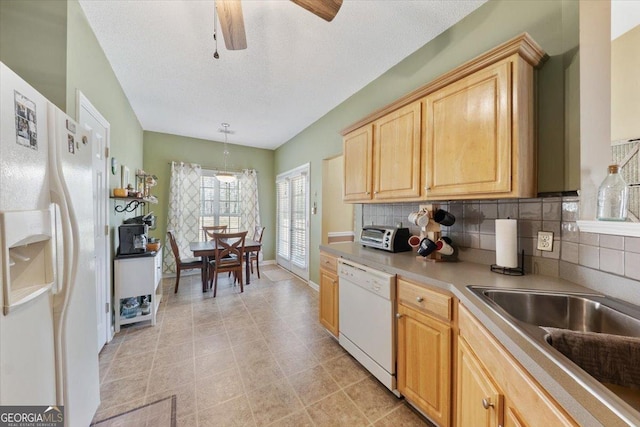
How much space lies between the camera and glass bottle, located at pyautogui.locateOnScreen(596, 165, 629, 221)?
1.06 meters

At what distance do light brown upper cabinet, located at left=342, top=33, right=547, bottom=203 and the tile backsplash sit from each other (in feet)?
0.58

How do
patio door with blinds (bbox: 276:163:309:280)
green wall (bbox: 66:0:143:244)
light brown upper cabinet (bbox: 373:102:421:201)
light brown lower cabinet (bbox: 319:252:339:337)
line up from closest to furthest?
green wall (bbox: 66:0:143:244)
light brown upper cabinet (bbox: 373:102:421:201)
light brown lower cabinet (bbox: 319:252:339:337)
patio door with blinds (bbox: 276:163:309:280)

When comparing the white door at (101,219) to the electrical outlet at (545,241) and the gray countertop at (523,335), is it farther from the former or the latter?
the electrical outlet at (545,241)

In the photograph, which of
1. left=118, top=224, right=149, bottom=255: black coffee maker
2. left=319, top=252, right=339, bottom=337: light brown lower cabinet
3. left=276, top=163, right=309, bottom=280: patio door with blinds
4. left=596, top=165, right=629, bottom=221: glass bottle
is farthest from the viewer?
left=276, top=163, right=309, bottom=280: patio door with blinds

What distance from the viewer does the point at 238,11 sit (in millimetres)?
1334

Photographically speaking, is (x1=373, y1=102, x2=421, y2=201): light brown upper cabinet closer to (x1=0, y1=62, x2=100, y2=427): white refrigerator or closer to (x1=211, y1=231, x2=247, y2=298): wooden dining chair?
(x1=0, y1=62, x2=100, y2=427): white refrigerator

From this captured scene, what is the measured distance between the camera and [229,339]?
2.37m

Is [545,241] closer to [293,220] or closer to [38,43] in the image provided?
[38,43]

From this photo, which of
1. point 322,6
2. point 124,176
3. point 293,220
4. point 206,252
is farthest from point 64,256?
point 293,220

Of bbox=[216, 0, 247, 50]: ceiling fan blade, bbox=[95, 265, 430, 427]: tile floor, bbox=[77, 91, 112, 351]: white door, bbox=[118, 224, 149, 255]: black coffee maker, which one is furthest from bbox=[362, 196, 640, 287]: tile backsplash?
bbox=[118, 224, 149, 255]: black coffee maker

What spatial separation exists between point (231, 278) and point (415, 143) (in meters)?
3.82

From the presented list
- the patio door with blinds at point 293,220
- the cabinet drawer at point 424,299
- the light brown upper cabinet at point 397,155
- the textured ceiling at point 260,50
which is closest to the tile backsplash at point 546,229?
the light brown upper cabinet at point 397,155

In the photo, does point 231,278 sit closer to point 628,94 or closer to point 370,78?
point 370,78

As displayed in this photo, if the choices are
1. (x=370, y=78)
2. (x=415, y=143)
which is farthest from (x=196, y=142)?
(x=415, y=143)
